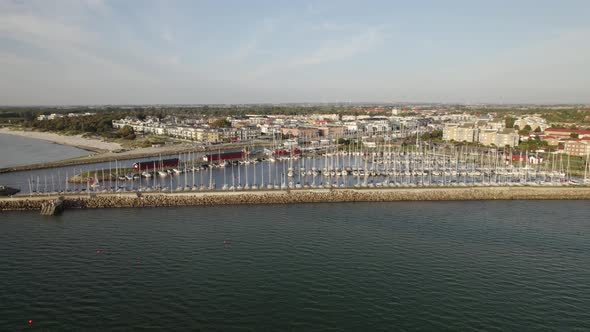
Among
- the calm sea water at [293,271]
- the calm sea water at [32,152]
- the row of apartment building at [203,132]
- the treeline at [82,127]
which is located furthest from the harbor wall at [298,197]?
the treeline at [82,127]

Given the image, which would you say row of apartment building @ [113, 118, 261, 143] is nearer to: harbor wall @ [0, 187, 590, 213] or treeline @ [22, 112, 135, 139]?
treeline @ [22, 112, 135, 139]

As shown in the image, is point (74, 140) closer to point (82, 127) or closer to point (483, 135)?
point (82, 127)

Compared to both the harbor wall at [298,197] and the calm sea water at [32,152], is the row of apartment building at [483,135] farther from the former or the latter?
the calm sea water at [32,152]

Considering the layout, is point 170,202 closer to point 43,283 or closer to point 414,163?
point 43,283

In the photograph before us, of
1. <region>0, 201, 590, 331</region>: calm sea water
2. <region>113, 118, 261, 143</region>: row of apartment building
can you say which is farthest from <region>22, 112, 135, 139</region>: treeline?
<region>0, 201, 590, 331</region>: calm sea water

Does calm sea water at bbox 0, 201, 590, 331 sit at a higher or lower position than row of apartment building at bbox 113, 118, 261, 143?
lower

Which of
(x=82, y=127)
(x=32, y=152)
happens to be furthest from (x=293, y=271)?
(x=82, y=127)
